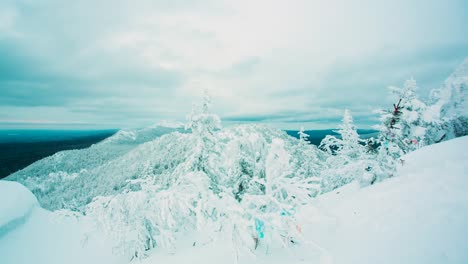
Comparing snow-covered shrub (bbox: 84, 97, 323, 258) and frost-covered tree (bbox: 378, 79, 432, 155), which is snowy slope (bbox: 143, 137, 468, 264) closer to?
snow-covered shrub (bbox: 84, 97, 323, 258)

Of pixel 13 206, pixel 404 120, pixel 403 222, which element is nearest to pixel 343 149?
pixel 404 120

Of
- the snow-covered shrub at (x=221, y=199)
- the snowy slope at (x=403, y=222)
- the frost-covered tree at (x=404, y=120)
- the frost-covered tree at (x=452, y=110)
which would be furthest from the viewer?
the frost-covered tree at (x=452, y=110)

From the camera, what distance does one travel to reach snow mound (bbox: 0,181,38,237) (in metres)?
19.4

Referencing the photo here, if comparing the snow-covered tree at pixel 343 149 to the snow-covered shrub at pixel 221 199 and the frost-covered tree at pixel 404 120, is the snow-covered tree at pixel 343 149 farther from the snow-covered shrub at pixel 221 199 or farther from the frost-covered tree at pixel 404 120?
the snow-covered shrub at pixel 221 199

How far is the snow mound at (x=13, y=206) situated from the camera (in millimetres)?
19406

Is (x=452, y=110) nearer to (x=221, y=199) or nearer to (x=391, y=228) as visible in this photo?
(x=391, y=228)

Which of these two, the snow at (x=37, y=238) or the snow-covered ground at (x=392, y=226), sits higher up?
the snow-covered ground at (x=392, y=226)

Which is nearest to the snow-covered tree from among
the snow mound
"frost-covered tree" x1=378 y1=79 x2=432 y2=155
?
"frost-covered tree" x1=378 y1=79 x2=432 y2=155

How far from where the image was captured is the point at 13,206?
2175cm

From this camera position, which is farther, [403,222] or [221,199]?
[221,199]

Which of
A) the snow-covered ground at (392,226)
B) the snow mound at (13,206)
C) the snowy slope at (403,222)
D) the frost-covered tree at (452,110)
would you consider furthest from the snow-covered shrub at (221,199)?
the snow mound at (13,206)

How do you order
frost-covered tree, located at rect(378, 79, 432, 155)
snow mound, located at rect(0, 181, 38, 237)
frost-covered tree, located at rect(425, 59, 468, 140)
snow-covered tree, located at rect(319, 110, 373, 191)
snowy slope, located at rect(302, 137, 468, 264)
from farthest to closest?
1. snow mound, located at rect(0, 181, 38, 237)
2. snow-covered tree, located at rect(319, 110, 373, 191)
3. frost-covered tree, located at rect(425, 59, 468, 140)
4. frost-covered tree, located at rect(378, 79, 432, 155)
5. snowy slope, located at rect(302, 137, 468, 264)

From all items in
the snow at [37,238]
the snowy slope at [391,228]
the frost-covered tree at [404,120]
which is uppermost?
the frost-covered tree at [404,120]

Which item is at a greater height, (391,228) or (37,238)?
(391,228)
